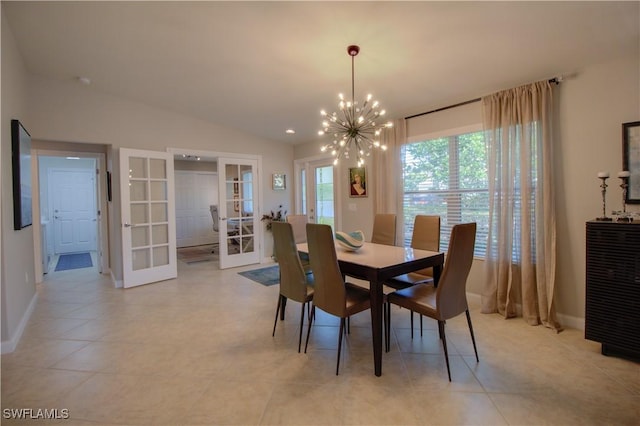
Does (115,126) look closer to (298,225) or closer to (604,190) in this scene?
(298,225)

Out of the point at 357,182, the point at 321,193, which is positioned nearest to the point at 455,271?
the point at 357,182

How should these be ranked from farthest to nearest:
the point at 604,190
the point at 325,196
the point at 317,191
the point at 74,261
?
the point at 74,261 < the point at 317,191 < the point at 325,196 < the point at 604,190

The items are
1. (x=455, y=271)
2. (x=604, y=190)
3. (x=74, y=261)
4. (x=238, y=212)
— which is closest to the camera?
(x=455, y=271)

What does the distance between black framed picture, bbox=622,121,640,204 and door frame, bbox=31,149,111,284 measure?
6.46 meters

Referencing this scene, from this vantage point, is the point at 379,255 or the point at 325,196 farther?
the point at 325,196

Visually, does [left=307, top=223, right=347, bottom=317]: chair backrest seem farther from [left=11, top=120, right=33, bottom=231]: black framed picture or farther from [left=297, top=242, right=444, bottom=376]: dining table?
[left=11, top=120, right=33, bottom=231]: black framed picture

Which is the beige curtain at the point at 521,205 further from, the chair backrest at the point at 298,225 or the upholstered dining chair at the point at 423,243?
the chair backrest at the point at 298,225

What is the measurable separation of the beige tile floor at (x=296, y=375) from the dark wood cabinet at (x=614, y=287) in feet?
0.51

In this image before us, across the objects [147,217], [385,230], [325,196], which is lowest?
[385,230]

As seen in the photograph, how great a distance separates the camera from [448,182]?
376cm

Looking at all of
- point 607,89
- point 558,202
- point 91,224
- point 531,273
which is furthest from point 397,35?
point 91,224

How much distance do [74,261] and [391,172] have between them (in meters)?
6.65

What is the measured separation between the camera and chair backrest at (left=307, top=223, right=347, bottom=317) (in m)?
2.22

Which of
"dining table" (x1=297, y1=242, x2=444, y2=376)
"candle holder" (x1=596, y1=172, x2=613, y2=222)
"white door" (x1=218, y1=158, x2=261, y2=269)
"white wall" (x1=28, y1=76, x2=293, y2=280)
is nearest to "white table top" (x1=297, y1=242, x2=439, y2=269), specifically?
"dining table" (x1=297, y1=242, x2=444, y2=376)
